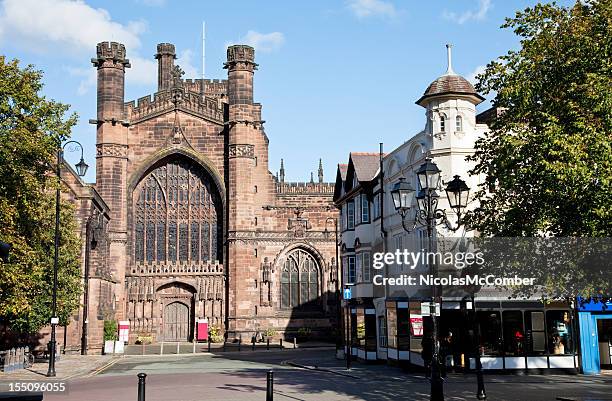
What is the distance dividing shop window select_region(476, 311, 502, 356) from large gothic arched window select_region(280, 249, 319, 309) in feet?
92.5

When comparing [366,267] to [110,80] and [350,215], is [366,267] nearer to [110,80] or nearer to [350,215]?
[350,215]

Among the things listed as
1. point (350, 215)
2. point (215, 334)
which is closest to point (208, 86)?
point (215, 334)

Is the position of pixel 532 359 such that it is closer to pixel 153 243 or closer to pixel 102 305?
pixel 102 305

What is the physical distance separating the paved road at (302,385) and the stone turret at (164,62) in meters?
39.0

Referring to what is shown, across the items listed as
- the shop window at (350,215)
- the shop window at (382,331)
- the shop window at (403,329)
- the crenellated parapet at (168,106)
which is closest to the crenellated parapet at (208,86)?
the crenellated parapet at (168,106)

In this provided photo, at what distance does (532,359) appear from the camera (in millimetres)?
26859

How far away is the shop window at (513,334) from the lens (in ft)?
88.2

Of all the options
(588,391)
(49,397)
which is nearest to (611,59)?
(588,391)

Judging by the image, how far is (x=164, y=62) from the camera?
69.2 meters

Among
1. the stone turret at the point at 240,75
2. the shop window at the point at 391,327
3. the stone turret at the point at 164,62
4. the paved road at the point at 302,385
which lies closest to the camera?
the paved road at the point at 302,385

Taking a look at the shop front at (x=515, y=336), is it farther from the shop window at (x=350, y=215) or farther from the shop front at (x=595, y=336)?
the shop window at (x=350, y=215)

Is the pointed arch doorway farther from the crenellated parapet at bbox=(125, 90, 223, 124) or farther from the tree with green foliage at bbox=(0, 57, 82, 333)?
the tree with green foliage at bbox=(0, 57, 82, 333)

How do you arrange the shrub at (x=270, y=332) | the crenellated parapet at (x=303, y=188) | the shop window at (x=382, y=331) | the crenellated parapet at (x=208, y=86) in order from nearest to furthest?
the shop window at (x=382, y=331), the shrub at (x=270, y=332), the crenellated parapet at (x=303, y=188), the crenellated parapet at (x=208, y=86)

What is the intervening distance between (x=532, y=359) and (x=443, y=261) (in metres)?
4.61
